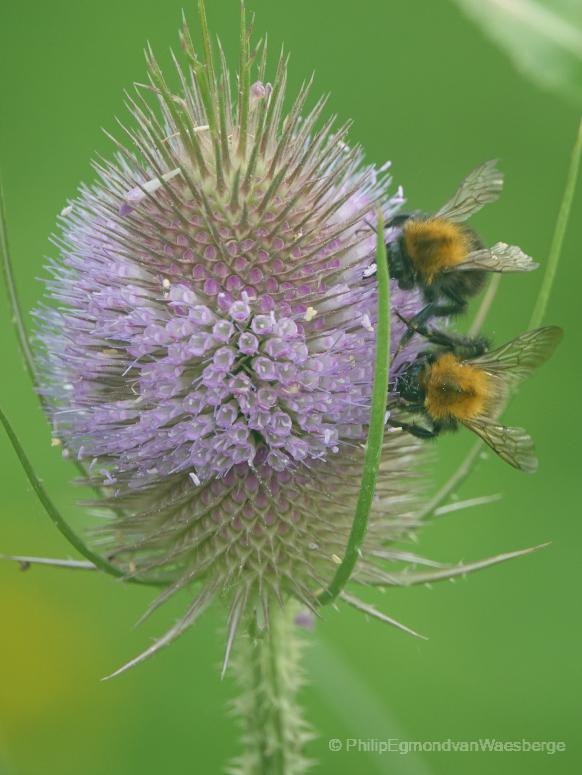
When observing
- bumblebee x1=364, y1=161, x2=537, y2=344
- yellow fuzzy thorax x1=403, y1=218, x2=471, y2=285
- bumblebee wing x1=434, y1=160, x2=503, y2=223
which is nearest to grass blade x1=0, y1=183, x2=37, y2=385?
bumblebee x1=364, y1=161, x2=537, y2=344

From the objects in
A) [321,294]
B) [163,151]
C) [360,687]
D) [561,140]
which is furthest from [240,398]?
[561,140]

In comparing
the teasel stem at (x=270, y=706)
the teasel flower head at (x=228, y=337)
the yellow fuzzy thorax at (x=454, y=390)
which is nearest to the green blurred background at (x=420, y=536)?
the teasel stem at (x=270, y=706)

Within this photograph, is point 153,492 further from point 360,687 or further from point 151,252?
point 360,687

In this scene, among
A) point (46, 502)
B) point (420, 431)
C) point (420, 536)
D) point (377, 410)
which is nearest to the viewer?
point (377, 410)

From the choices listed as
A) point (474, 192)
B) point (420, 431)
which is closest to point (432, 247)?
point (474, 192)

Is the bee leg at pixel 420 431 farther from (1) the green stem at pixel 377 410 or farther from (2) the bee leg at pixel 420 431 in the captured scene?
(1) the green stem at pixel 377 410

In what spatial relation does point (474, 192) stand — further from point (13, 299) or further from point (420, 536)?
→ point (420, 536)

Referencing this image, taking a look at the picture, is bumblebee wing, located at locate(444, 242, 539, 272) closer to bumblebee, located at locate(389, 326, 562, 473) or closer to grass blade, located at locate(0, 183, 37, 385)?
bumblebee, located at locate(389, 326, 562, 473)
